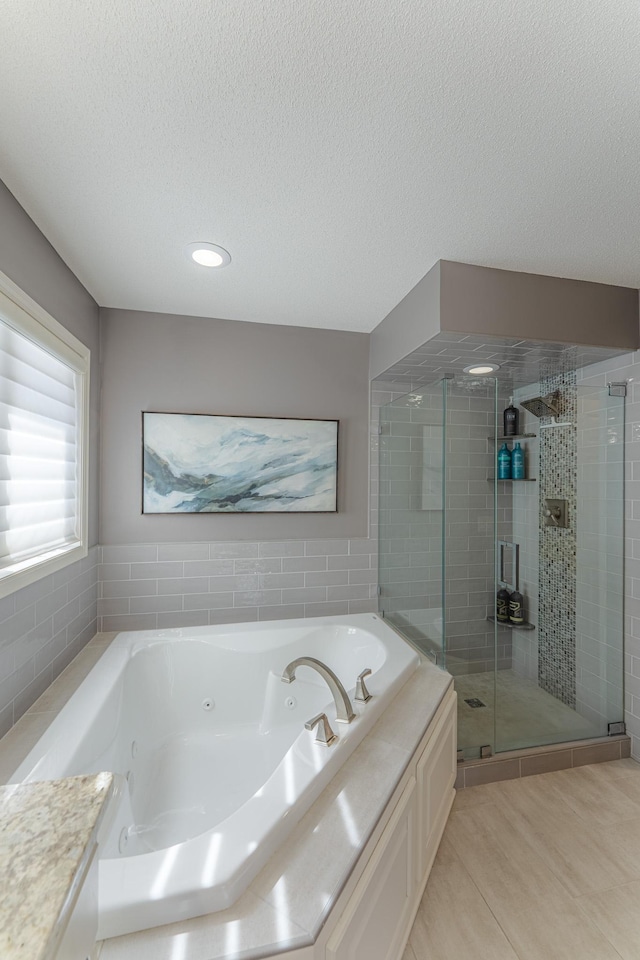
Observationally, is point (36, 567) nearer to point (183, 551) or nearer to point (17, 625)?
point (17, 625)

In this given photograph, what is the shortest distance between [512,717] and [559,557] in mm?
933

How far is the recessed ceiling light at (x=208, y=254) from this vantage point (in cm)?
196

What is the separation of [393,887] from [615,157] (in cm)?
230

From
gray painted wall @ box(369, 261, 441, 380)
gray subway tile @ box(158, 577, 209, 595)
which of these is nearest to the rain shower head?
gray painted wall @ box(369, 261, 441, 380)

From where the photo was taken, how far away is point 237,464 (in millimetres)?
2822

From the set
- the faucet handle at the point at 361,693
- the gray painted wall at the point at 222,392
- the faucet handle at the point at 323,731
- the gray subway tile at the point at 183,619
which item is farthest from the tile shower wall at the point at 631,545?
the gray subway tile at the point at 183,619

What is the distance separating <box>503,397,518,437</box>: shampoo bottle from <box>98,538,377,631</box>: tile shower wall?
1127mm

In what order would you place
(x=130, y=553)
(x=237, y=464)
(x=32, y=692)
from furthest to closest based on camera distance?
1. (x=237, y=464)
2. (x=130, y=553)
3. (x=32, y=692)

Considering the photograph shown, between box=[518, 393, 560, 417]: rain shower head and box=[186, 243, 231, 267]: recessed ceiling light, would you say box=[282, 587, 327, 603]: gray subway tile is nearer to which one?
box=[518, 393, 560, 417]: rain shower head

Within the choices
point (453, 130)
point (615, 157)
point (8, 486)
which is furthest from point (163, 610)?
point (615, 157)

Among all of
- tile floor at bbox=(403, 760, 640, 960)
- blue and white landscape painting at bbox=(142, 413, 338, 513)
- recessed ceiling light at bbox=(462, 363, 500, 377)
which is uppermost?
recessed ceiling light at bbox=(462, 363, 500, 377)

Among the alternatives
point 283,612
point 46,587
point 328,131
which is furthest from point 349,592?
point 328,131

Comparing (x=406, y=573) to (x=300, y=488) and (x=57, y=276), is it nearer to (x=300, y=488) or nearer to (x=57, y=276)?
(x=300, y=488)

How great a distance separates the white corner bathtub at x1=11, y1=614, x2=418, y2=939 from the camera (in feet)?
3.34
